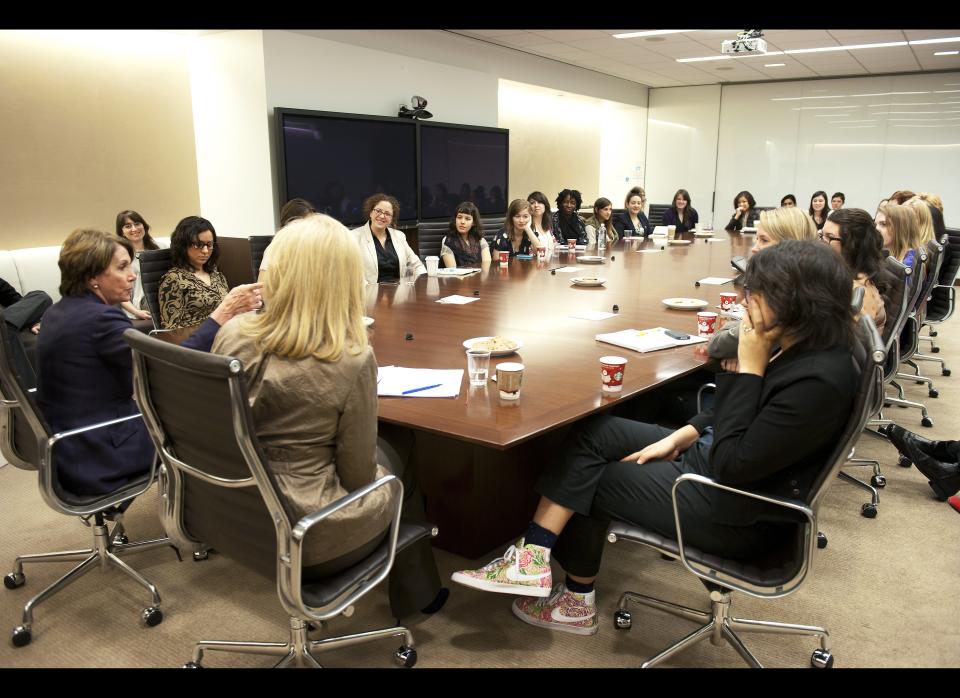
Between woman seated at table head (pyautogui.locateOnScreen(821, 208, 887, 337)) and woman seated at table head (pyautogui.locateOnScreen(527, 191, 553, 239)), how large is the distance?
339cm

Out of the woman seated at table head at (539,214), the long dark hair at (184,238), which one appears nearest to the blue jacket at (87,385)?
the long dark hair at (184,238)

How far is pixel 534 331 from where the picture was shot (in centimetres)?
297

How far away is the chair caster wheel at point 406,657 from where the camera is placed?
196 cm

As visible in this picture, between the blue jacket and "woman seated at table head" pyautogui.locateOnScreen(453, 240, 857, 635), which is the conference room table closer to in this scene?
"woman seated at table head" pyautogui.locateOnScreen(453, 240, 857, 635)

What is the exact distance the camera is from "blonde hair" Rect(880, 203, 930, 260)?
3.94 metres

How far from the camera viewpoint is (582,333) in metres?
2.94

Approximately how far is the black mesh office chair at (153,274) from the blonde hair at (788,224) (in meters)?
2.96

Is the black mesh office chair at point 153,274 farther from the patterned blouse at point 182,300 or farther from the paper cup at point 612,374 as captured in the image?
the paper cup at point 612,374

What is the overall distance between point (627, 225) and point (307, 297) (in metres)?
6.59

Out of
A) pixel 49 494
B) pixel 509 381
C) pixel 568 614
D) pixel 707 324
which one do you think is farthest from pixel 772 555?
pixel 49 494

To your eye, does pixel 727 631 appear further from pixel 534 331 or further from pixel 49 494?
pixel 49 494

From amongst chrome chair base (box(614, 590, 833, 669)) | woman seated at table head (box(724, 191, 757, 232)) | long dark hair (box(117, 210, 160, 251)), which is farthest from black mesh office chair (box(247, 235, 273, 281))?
A: woman seated at table head (box(724, 191, 757, 232))

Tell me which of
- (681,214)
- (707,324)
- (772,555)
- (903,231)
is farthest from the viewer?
(681,214)
